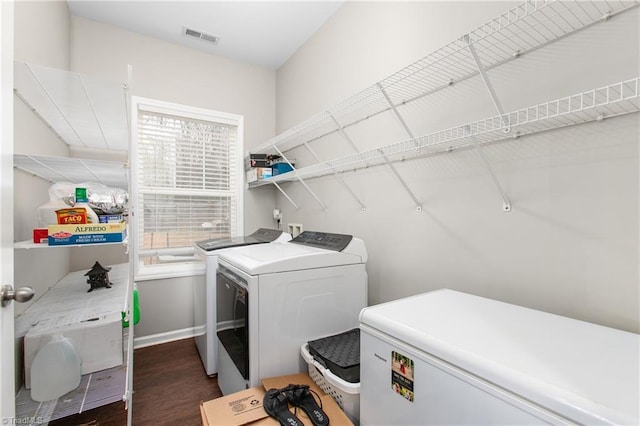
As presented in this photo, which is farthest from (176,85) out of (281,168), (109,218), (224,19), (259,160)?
(109,218)

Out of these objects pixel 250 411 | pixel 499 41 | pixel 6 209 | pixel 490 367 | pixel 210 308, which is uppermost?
pixel 499 41

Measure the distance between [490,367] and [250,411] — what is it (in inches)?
42.3

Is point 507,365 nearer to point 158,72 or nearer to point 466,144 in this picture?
point 466,144

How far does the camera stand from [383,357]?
3.28 ft

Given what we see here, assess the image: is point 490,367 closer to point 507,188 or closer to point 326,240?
point 507,188

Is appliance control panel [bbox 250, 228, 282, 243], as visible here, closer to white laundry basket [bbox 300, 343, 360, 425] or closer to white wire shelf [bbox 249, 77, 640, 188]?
white wire shelf [bbox 249, 77, 640, 188]

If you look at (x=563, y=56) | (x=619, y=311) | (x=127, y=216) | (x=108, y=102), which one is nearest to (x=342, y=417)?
(x=619, y=311)

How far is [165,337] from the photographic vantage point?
9.40ft

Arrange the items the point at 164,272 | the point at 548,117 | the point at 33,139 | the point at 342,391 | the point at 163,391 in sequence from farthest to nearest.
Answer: the point at 164,272, the point at 163,391, the point at 33,139, the point at 342,391, the point at 548,117

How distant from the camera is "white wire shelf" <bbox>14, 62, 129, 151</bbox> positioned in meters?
1.30

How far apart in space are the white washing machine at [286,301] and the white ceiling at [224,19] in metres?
1.97

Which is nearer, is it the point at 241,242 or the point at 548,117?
the point at 548,117

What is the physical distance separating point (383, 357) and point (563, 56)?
1.33m

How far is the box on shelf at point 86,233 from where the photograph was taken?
1201 millimetres
